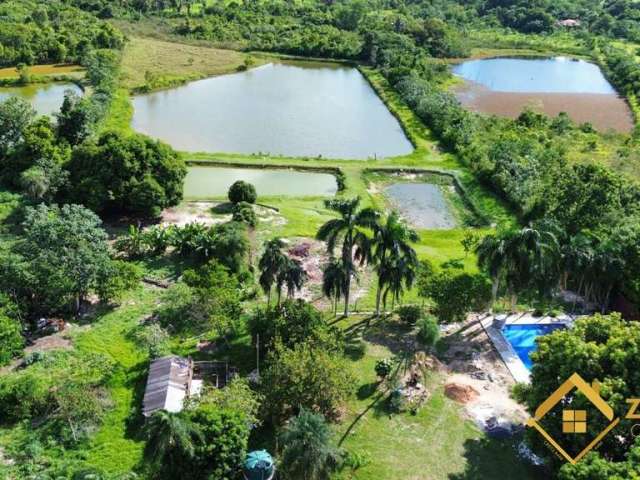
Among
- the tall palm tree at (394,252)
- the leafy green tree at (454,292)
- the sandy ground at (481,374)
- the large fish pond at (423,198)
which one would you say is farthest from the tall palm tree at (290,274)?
the large fish pond at (423,198)

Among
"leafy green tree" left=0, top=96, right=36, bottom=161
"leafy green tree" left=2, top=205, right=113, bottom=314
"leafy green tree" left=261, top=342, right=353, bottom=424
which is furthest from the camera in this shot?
"leafy green tree" left=0, top=96, right=36, bottom=161

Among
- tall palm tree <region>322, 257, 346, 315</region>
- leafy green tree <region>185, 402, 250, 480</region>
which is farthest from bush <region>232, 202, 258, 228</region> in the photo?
leafy green tree <region>185, 402, 250, 480</region>

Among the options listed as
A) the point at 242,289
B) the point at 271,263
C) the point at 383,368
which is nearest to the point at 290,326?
the point at 271,263

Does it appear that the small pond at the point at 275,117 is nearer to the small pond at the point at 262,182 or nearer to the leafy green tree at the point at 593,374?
the small pond at the point at 262,182

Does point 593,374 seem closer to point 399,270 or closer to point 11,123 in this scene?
point 399,270

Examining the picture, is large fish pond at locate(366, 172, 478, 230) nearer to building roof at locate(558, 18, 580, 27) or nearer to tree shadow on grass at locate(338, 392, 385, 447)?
tree shadow on grass at locate(338, 392, 385, 447)

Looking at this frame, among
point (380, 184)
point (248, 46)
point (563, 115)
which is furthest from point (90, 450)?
point (248, 46)

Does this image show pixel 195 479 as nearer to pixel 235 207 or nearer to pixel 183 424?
pixel 183 424

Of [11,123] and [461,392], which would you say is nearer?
[461,392]
